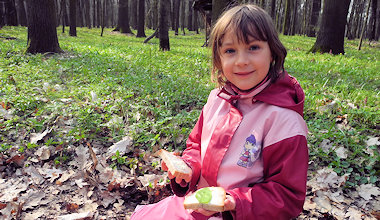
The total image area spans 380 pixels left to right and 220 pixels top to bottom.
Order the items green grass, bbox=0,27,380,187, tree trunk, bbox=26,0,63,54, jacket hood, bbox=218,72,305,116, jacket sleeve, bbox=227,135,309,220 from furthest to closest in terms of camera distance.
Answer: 1. tree trunk, bbox=26,0,63,54
2. green grass, bbox=0,27,380,187
3. jacket hood, bbox=218,72,305,116
4. jacket sleeve, bbox=227,135,309,220

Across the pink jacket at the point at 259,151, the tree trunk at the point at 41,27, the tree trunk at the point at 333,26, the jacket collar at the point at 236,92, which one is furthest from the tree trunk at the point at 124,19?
the pink jacket at the point at 259,151

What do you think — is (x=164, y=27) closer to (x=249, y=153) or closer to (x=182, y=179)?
(x=182, y=179)

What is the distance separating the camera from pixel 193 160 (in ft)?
6.02

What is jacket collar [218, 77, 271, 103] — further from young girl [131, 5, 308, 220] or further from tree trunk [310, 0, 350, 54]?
tree trunk [310, 0, 350, 54]

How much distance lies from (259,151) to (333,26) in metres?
8.51

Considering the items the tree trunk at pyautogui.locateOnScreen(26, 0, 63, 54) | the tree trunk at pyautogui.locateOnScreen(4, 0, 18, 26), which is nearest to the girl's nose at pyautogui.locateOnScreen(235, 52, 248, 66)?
the tree trunk at pyautogui.locateOnScreen(26, 0, 63, 54)

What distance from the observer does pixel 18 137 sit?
346cm

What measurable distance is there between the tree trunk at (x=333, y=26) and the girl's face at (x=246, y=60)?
27.0 feet

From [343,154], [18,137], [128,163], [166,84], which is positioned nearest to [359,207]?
[343,154]

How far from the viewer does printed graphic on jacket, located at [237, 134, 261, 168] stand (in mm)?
1500

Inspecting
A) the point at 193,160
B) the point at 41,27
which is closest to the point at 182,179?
the point at 193,160

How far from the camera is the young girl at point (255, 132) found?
135 centimetres

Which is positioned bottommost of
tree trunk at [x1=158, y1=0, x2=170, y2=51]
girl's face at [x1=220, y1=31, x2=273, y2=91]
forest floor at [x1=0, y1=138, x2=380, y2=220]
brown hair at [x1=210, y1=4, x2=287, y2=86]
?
forest floor at [x1=0, y1=138, x2=380, y2=220]

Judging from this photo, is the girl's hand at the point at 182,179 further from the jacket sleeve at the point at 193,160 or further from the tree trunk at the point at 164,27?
the tree trunk at the point at 164,27
